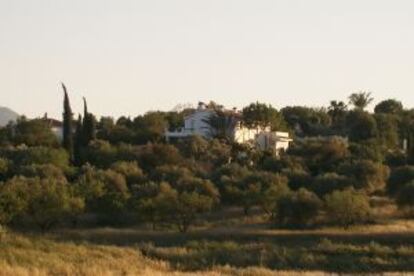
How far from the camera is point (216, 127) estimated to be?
95.4m

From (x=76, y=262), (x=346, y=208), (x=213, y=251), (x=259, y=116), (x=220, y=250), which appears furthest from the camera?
(x=259, y=116)

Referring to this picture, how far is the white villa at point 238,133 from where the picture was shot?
3575 inches

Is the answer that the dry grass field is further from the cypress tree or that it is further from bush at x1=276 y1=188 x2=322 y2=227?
the cypress tree

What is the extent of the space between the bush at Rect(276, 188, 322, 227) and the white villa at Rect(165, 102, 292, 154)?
2967 centimetres

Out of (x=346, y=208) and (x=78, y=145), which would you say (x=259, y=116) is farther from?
(x=346, y=208)

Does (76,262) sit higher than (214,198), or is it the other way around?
(214,198)

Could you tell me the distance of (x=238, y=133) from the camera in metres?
96.2

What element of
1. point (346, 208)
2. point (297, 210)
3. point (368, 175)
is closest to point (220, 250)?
point (297, 210)

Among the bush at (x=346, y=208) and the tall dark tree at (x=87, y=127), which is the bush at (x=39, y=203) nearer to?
the bush at (x=346, y=208)

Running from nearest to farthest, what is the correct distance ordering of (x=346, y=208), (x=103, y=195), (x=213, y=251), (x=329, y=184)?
(x=213, y=251)
(x=346, y=208)
(x=103, y=195)
(x=329, y=184)

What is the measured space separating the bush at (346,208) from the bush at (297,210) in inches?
34.2

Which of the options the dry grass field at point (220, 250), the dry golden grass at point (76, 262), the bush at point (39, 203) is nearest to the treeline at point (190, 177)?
the bush at point (39, 203)

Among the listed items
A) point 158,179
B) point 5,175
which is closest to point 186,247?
point 158,179

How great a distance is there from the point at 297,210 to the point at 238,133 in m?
44.8
